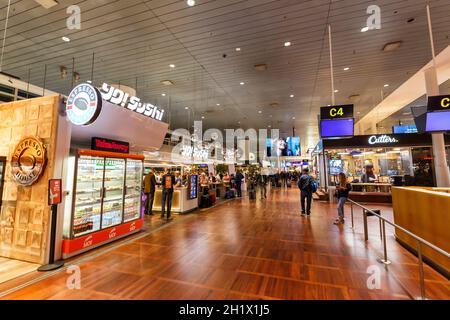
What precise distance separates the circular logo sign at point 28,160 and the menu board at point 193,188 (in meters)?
4.81

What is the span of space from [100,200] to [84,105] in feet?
6.69

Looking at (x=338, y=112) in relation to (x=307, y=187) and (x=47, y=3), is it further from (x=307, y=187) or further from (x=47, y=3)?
(x=47, y=3)

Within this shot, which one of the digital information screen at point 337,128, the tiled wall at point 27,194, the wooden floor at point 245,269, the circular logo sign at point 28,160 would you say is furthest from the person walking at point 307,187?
the circular logo sign at point 28,160

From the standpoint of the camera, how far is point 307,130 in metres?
16.1

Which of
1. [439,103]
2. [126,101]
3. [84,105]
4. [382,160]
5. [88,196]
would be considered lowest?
[88,196]

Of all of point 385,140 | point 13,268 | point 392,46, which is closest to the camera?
point 13,268

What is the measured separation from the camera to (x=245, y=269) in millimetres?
3139

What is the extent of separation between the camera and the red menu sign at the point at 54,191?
10.8ft

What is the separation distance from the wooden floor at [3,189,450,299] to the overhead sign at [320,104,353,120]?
2.91 m

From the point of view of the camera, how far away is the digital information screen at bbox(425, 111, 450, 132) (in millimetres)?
4316

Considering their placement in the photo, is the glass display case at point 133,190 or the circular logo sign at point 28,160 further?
the glass display case at point 133,190

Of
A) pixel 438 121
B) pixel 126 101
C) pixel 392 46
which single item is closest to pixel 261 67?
pixel 392 46

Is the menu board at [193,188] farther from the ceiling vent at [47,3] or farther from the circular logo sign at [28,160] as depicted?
the ceiling vent at [47,3]

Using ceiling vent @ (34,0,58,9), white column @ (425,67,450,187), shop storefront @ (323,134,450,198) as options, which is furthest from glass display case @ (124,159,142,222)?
white column @ (425,67,450,187)
